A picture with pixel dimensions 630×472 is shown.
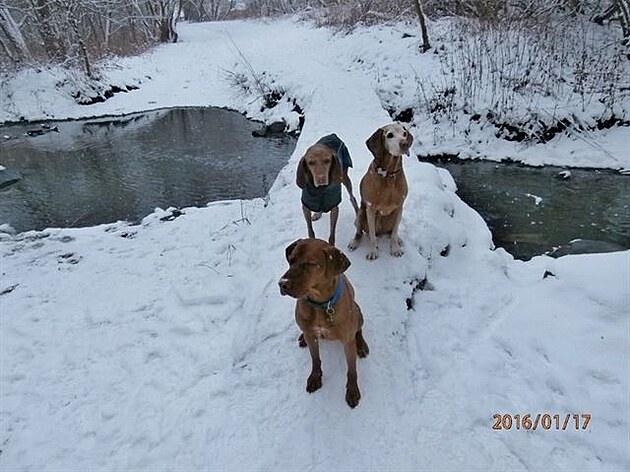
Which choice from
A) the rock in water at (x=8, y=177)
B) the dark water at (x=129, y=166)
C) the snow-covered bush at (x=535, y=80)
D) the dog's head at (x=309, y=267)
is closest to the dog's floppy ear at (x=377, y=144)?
the dog's head at (x=309, y=267)

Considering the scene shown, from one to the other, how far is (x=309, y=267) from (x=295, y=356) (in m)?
1.08

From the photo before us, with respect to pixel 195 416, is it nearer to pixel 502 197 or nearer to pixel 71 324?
pixel 71 324

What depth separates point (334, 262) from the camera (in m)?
2.30

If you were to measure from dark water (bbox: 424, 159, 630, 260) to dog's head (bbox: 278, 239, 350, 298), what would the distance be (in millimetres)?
3542

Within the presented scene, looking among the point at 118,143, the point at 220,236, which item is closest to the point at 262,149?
the point at 118,143

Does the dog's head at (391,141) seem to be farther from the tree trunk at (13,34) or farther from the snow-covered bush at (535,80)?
the tree trunk at (13,34)

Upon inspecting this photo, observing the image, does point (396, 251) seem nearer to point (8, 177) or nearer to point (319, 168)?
point (319, 168)

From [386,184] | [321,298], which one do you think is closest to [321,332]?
[321,298]

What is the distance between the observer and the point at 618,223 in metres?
5.56

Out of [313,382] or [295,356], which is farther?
[295,356]

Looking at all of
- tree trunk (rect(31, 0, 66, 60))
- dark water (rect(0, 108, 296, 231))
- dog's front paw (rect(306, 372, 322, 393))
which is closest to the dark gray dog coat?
dog's front paw (rect(306, 372, 322, 393))

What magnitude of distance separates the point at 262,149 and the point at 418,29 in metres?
7.07

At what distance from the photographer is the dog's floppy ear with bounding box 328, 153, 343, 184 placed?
145 inches
